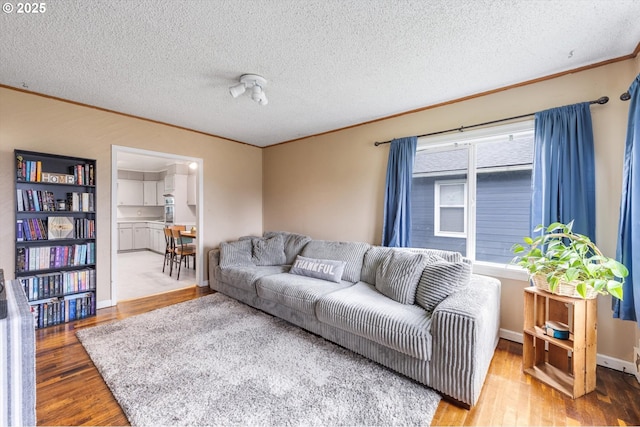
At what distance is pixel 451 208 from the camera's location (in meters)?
3.08

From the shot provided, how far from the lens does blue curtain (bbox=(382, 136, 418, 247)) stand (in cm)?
317

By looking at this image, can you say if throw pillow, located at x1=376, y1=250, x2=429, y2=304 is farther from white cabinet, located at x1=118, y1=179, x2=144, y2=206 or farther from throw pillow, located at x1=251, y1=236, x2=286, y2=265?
white cabinet, located at x1=118, y1=179, x2=144, y2=206

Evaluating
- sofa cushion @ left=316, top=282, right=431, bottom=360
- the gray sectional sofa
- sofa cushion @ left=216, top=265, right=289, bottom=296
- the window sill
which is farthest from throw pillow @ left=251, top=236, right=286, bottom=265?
the window sill

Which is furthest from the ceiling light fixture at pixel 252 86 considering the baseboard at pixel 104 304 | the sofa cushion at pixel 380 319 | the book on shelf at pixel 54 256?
the baseboard at pixel 104 304

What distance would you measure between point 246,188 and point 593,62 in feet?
14.8

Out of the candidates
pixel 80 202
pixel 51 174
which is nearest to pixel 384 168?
pixel 80 202

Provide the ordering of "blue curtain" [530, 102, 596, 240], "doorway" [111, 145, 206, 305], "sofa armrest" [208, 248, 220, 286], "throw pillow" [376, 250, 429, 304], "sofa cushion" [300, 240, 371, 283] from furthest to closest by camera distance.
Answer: "doorway" [111, 145, 206, 305], "sofa armrest" [208, 248, 220, 286], "sofa cushion" [300, 240, 371, 283], "throw pillow" [376, 250, 429, 304], "blue curtain" [530, 102, 596, 240]

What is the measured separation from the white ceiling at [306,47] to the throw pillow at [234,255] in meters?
1.90

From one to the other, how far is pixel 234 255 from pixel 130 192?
582 cm

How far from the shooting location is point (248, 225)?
4.93 m

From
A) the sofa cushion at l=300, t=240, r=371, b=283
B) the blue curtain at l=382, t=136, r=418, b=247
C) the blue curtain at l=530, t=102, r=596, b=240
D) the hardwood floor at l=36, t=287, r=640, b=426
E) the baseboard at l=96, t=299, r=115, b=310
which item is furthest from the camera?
the baseboard at l=96, t=299, r=115, b=310

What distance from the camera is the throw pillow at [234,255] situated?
3.72 meters

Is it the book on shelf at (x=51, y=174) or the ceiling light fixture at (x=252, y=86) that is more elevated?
the ceiling light fixture at (x=252, y=86)

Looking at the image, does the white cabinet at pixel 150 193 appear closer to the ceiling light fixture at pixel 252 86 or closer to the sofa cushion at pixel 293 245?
the sofa cushion at pixel 293 245
